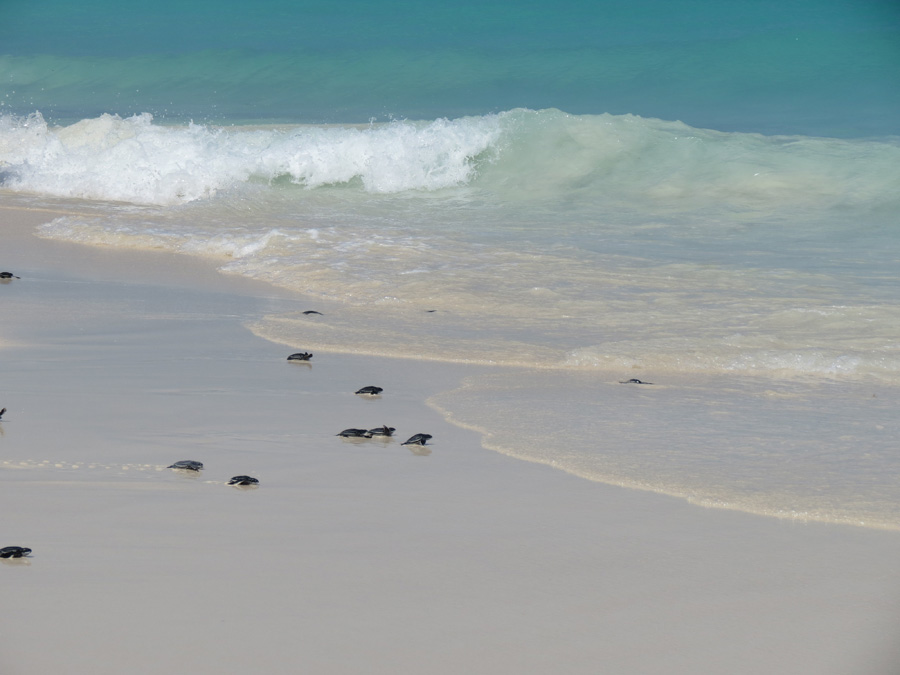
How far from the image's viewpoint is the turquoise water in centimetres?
2383

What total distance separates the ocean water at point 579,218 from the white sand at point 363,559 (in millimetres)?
389

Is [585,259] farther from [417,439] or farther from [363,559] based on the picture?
[363,559]

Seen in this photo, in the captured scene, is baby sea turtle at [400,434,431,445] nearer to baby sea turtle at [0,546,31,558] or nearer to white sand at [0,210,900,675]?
white sand at [0,210,900,675]

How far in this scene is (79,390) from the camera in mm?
4906

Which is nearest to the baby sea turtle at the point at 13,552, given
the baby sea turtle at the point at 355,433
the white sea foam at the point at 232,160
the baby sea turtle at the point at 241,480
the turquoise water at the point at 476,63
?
the baby sea turtle at the point at 241,480

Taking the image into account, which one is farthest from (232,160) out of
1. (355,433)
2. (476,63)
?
(476,63)

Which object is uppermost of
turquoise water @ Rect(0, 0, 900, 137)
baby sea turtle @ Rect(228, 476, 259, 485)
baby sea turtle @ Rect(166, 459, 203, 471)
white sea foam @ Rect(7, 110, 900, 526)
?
turquoise water @ Rect(0, 0, 900, 137)

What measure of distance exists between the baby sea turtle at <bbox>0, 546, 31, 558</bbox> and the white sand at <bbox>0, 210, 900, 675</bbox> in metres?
0.02

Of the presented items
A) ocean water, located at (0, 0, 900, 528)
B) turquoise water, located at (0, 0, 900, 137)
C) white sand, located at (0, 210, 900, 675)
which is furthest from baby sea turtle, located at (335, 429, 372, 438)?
turquoise water, located at (0, 0, 900, 137)

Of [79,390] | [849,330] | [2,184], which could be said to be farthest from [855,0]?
[79,390]

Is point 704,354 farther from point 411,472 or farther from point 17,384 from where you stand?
point 17,384

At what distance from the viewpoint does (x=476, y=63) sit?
28750mm

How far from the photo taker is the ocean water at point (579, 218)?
461cm

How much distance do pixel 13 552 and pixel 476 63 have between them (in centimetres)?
2705
